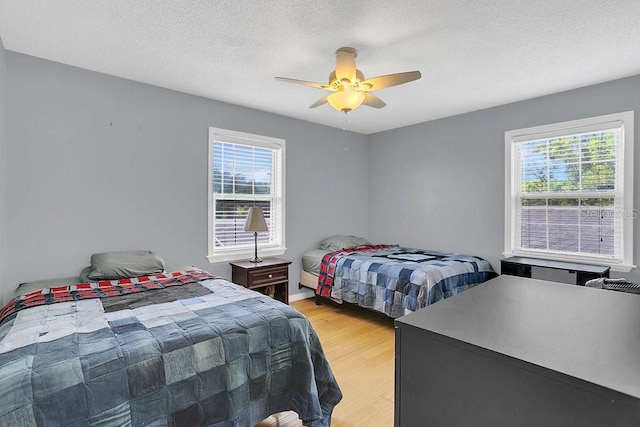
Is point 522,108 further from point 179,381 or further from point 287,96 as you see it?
point 179,381

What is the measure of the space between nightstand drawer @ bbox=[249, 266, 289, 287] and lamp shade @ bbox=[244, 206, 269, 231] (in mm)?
471

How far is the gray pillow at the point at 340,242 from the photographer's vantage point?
15.3 ft

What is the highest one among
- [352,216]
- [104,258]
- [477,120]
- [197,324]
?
[477,120]

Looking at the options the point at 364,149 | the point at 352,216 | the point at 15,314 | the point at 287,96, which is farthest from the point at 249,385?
the point at 364,149

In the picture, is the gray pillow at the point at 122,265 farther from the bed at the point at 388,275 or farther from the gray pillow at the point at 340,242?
the gray pillow at the point at 340,242

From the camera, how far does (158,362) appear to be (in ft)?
4.84

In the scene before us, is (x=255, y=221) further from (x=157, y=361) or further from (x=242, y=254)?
(x=157, y=361)

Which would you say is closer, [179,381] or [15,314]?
[179,381]

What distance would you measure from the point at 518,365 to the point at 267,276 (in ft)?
10.7

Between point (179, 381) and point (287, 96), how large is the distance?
117 inches

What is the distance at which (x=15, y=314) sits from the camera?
1.87m

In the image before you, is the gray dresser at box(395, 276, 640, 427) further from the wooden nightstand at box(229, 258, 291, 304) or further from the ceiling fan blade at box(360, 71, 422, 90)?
the wooden nightstand at box(229, 258, 291, 304)

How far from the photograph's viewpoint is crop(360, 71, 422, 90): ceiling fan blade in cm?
231

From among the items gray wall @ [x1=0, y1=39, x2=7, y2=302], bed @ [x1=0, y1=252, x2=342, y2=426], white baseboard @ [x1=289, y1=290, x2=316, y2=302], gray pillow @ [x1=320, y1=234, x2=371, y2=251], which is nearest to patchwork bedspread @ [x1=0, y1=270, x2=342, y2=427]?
bed @ [x1=0, y1=252, x2=342, y2=426]
